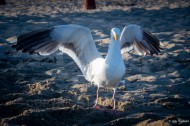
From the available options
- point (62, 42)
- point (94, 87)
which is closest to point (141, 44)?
point (94, 87)

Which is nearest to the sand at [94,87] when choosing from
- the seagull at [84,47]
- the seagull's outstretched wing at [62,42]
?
the seagull at [84,47]

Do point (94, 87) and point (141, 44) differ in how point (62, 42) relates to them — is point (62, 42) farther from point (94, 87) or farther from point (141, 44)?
point (141, 44)

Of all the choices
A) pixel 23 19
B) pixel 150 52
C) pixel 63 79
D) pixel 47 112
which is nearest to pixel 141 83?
pixel 150 52

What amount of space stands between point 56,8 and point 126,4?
311cm

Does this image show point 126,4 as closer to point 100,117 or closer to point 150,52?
point 150,52

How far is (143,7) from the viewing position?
44.3ft

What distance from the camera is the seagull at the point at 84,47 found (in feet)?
16.5

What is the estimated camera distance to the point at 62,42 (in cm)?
558

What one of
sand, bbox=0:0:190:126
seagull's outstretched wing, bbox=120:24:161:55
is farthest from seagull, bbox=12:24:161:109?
sand, bbox=0:0:190:126

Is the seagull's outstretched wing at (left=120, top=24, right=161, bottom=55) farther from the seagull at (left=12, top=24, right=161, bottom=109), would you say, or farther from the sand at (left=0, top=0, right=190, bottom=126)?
the sand at (left=0, top=0, right=190, bottom=126)

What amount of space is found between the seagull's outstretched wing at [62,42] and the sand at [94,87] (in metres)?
0.68

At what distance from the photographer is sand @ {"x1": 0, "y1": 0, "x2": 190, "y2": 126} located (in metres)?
4.37

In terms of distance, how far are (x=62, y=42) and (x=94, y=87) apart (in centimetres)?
112

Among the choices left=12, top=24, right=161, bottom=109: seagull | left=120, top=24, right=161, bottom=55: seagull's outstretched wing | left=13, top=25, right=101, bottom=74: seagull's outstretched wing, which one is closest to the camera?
left=12, top=24, right=161, bottom=109: seagull
